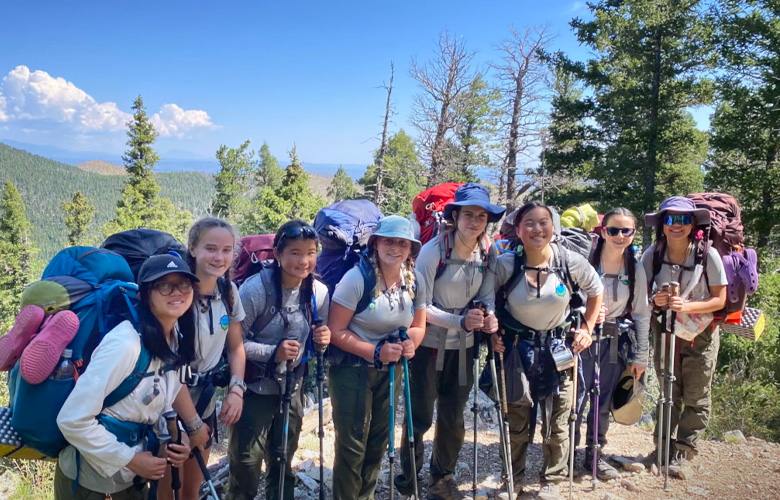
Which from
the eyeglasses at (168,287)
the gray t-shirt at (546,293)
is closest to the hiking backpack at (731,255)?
the gray t-shirt at (546,293)

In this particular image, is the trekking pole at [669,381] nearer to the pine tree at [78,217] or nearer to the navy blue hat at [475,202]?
the navy blue hat at [475,202]

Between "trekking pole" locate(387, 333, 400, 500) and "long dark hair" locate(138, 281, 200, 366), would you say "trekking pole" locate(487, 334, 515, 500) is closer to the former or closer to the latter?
"trekking pole" locate(387, 333, 400, 500)

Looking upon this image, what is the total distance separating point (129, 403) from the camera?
2596mm

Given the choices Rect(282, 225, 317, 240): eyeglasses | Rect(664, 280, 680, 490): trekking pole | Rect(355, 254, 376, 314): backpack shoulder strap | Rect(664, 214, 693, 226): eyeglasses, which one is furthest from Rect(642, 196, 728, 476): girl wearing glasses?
Rect(282, 225, 317, 240): eyeglasses

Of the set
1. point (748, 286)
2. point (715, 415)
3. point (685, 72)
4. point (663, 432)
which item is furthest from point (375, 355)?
point (685, 72)

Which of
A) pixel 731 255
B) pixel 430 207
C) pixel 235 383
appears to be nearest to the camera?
pixel 235 383

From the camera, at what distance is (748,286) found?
4629mm

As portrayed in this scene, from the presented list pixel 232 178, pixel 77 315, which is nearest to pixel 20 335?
pixel 77 315

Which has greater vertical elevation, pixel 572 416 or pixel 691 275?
pixel 691 275

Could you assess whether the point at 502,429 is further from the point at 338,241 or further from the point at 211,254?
the point at 211,254

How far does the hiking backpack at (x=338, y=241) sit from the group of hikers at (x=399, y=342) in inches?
13.8

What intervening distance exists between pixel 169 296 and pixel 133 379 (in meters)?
0.48

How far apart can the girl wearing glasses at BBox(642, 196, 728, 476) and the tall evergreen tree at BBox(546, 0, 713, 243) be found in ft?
50.6

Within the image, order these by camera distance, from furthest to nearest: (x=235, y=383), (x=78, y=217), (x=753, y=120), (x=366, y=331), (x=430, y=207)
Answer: (x=78, y=217) → (x=753, y=120) → (x=430, y=207) → (x=366, y=331) → (x=235, y=383)
